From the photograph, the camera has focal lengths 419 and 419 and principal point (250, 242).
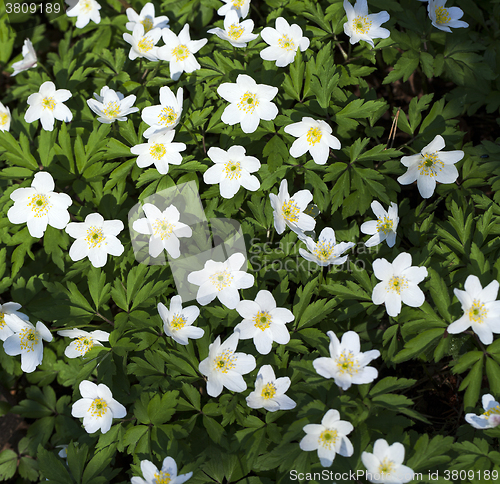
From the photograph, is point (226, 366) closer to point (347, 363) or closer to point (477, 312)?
point (347, 363)

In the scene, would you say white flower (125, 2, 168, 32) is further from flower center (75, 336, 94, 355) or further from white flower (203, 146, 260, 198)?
flower center (75, 336, 94, 355)

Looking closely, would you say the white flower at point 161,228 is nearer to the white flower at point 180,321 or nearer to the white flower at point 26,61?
the white flower at point 180,321

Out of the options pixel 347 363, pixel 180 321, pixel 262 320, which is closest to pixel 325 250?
pixel 262 320

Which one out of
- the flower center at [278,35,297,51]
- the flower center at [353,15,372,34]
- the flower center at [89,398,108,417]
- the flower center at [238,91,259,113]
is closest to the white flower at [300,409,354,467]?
the flower center at [89,398,108,417]

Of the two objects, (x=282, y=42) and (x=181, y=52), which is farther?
(x=181, y=52)

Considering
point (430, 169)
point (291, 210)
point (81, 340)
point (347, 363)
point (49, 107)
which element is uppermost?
point (49, 107)

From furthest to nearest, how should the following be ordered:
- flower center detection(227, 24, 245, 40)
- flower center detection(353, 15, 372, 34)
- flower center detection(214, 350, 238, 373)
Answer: flower center detection(227, 24, 245, 40) → flower center detection(353, 15, 372, 34) → flower center detection(214, 350, 238, 373)
